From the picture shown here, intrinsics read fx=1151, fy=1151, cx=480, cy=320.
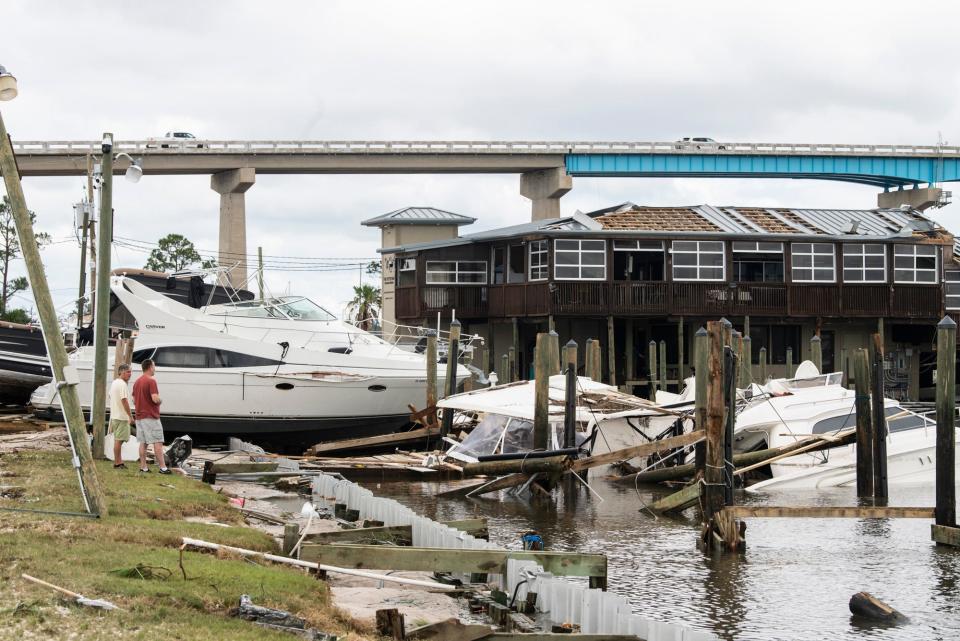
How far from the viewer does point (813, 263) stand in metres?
43.8

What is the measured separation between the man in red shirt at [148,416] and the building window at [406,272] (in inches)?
1100

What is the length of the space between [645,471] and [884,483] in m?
4.82

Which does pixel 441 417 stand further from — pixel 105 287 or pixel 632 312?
pixel 632 312

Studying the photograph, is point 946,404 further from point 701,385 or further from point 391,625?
point 391,625

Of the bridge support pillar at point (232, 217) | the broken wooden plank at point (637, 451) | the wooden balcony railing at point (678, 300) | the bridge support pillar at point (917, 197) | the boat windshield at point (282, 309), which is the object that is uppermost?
the bridge support pillar at point (917, 197)

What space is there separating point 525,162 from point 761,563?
53889 mm

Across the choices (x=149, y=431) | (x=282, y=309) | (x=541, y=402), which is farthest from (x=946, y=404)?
(x=282, y=309)

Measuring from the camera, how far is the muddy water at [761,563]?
12891 mm

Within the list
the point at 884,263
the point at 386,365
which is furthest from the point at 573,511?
the point at 884,263

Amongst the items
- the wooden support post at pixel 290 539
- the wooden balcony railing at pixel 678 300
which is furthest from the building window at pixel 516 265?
the wooden support post at pixel 290 539

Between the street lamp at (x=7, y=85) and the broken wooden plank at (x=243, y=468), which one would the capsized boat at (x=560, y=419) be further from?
the street lamp at (x=7, y=85)

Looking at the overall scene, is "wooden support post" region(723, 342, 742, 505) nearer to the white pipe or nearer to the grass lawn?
the white pipe

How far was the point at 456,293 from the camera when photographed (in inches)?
1775

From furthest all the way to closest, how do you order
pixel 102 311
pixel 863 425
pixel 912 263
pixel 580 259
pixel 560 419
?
pixel 912 263 → pixel 580 259 → pixel 560 419 → pixel 863 425 → pixel 102 311
